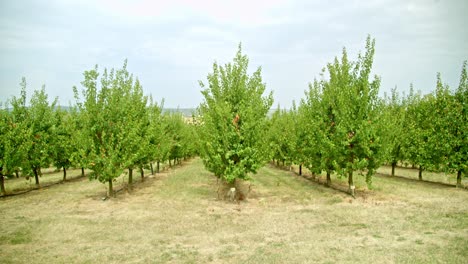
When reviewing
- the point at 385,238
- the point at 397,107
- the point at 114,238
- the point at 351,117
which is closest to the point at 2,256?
the point at 114,238

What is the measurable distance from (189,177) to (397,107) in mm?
28353

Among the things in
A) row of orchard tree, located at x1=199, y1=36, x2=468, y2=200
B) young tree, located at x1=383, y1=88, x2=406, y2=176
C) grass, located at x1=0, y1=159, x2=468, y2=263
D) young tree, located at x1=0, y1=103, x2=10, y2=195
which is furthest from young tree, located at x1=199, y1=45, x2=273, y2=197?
young tree, located at x1=0, y1=103, x2=10, y2=195

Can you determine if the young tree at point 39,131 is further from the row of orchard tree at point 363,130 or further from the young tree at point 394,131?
the young tree at point 394,131

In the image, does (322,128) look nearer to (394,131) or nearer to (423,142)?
(394,131)

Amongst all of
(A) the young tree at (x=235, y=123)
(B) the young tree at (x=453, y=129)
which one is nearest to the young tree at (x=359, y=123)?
(A) the young tree at (x=235, y=123)

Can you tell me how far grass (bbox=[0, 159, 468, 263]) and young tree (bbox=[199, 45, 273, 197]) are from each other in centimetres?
271

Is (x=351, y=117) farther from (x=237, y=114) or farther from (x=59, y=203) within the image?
(x=59, y=203)

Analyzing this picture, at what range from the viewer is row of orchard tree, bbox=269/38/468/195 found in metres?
20.1

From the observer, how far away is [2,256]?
11.7m

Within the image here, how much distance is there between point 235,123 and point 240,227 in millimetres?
6742

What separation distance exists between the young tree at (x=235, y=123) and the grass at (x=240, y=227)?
2714mm

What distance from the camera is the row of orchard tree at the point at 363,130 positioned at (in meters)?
20.1

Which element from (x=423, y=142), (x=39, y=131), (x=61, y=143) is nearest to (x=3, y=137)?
(x=39, y=131)

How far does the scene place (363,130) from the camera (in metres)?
19.6
